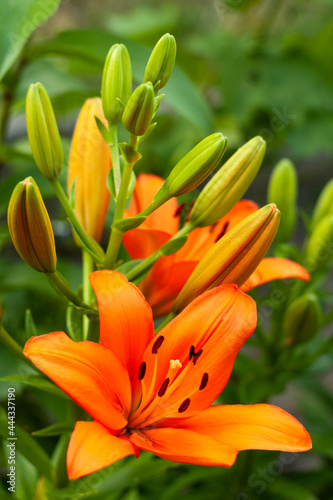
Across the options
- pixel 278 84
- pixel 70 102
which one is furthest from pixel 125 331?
pixel 278 84

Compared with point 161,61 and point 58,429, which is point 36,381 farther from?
point 161,61

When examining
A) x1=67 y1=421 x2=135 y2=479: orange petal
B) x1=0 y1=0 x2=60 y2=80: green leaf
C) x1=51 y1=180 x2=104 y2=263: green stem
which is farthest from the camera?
x1=0 y1=0 x2=60 y2=80: green leaf

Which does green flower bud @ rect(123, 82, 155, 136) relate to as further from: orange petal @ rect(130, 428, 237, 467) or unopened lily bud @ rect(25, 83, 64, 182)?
orange petal @ rect(130, 428, 237, 467)

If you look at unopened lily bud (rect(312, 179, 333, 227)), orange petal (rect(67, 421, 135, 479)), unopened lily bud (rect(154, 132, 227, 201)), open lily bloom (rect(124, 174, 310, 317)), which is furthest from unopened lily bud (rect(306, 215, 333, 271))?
orange petal (rect(67, 421, 135, 479))

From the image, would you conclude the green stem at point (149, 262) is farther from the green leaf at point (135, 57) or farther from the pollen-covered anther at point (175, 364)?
the green leaf at point (135, 57)

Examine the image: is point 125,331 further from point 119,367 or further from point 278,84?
point 278,84

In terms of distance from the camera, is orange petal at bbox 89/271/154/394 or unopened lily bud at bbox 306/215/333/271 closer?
orange petal at bbox 89/271/154/394

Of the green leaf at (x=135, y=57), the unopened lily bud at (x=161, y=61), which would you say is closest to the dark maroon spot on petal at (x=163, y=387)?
the unopened lily bud at (x=161, y=61)

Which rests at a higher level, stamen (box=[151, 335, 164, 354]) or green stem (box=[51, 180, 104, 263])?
green stem (box=[51, 180, 104, 263])
